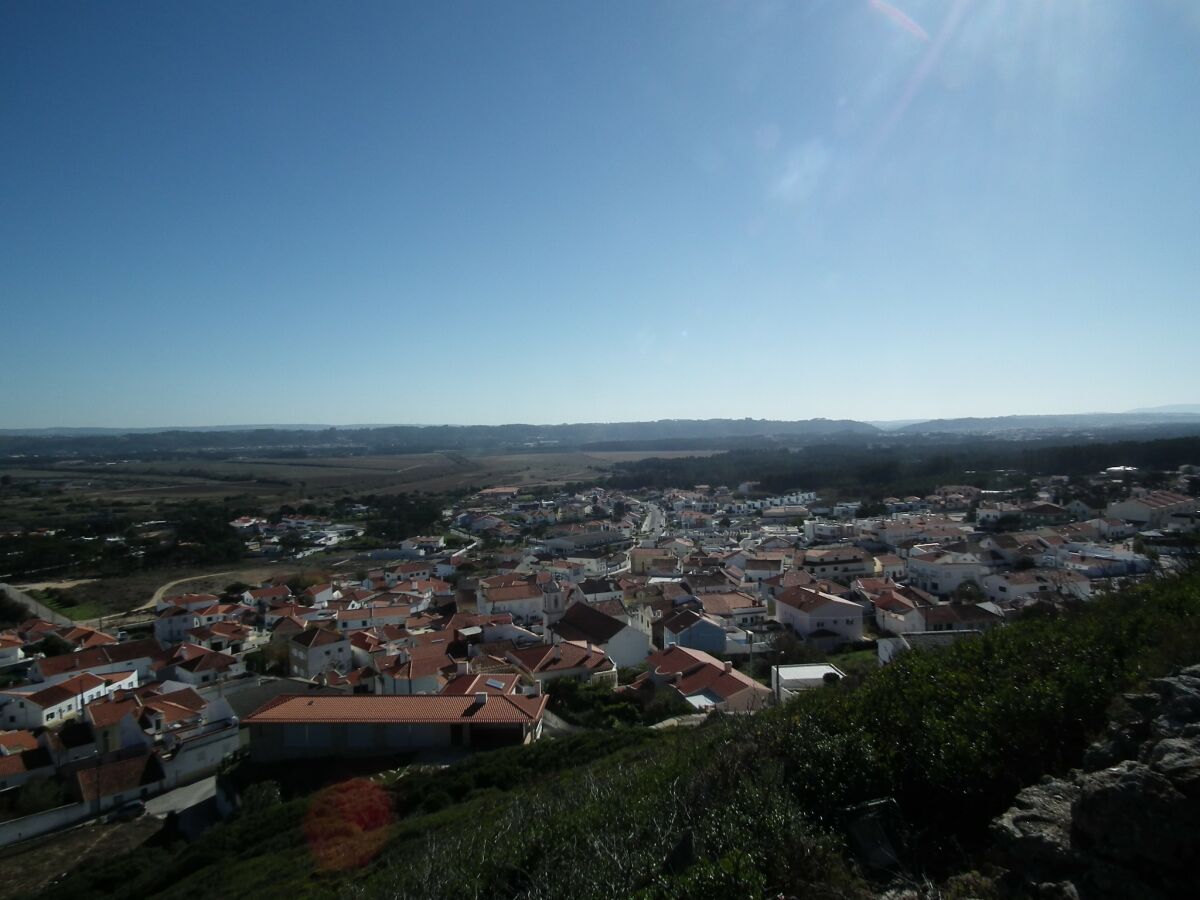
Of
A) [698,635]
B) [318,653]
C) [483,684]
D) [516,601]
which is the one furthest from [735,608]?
[318,653]

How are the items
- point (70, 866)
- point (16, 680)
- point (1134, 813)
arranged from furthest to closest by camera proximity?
point (16, 680), point (70, 866), point (1134, 813)

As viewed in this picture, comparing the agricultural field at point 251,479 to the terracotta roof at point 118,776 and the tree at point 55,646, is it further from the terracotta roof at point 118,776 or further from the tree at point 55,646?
the terracotta roof at point 118,776

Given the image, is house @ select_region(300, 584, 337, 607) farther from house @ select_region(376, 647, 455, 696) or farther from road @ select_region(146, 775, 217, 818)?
road @ select_region(146, 775, 217, 818)

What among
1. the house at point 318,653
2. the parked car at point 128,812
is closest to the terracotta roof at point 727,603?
the house at point 318,653

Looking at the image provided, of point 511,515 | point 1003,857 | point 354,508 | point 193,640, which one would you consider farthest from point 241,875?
point 354,508

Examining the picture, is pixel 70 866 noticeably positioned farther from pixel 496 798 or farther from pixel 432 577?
pixel 432 577

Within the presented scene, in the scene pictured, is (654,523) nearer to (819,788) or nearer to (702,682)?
(702,682)
